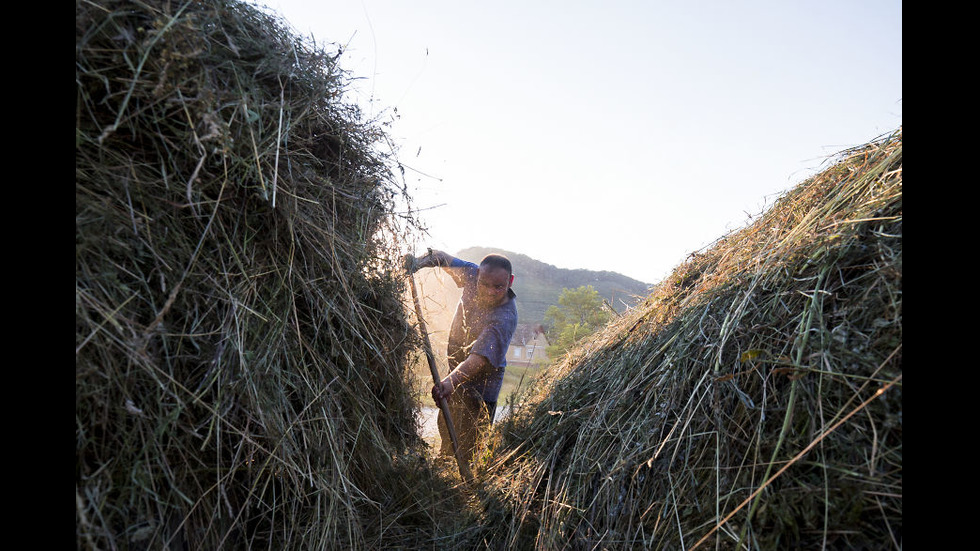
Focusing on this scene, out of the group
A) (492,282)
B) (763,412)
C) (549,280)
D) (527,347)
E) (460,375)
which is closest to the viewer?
(763,412)

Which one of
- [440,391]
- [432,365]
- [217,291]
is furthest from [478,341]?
[217,291]

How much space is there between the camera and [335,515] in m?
1.92

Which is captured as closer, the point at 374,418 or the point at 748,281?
the point at 748,281

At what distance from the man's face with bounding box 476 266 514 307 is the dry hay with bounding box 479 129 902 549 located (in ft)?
6.22

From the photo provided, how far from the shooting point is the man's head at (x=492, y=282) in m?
4.45

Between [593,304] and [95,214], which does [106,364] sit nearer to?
[95,214]

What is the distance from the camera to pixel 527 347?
8.78 m

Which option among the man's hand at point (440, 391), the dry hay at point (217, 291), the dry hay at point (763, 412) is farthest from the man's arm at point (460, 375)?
the dry hay at point (217, 291)

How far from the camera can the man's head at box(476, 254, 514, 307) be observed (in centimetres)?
445

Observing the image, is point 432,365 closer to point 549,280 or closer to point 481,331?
point 481,331

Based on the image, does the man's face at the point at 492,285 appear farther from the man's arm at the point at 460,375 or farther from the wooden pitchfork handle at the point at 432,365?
the wooden pitchfork handle at the point at 432,365

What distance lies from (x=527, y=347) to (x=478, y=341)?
4.70m
